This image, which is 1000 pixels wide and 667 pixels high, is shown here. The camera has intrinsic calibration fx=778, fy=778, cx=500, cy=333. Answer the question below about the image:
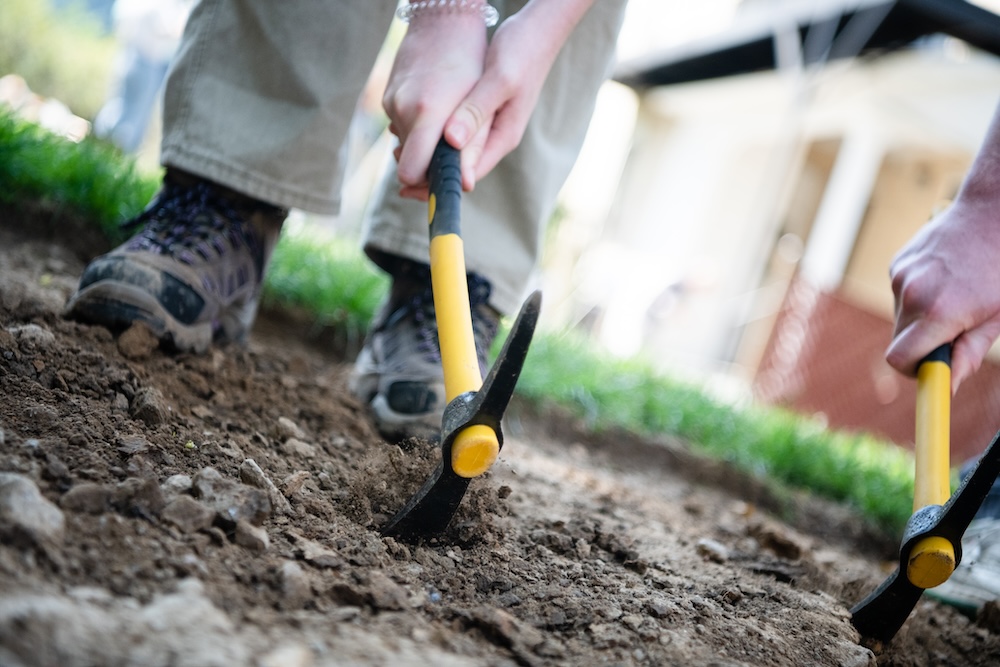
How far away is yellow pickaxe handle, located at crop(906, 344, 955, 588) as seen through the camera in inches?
46.4

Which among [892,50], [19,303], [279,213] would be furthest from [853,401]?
[19,303]

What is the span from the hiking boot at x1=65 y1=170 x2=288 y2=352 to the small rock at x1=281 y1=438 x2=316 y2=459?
1.18ft

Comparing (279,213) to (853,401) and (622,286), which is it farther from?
(622,286)

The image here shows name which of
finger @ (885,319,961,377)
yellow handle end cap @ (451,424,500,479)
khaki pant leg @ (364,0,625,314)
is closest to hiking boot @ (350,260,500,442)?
khaki pant leg @ (364,0,625,314)

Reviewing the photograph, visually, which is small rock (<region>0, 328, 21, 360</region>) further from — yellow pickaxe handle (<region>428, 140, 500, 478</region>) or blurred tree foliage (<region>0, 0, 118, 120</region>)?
blurred tree foliage (<region>0, 0, 118, 120</region>)

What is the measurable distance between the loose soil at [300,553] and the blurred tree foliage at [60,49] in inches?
348

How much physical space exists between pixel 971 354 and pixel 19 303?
1.79m

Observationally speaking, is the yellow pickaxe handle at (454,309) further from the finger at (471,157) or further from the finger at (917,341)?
the finger at (917,341)

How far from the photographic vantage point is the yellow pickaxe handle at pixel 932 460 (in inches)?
46.4

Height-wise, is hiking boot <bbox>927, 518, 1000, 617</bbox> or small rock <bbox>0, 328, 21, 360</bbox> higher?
hiking boot <bbox>927, 518, 1000, 617</bbox>

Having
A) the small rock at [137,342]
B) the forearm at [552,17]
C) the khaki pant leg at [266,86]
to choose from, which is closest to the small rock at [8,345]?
the small rock at [137,342]

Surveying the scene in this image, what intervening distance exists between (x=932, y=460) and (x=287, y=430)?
3.62ft

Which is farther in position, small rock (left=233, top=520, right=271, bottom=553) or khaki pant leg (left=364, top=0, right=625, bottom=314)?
khaki pant leg (left=364, top=0, right=625, bottom=314)

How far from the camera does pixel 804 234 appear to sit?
12.0 m
